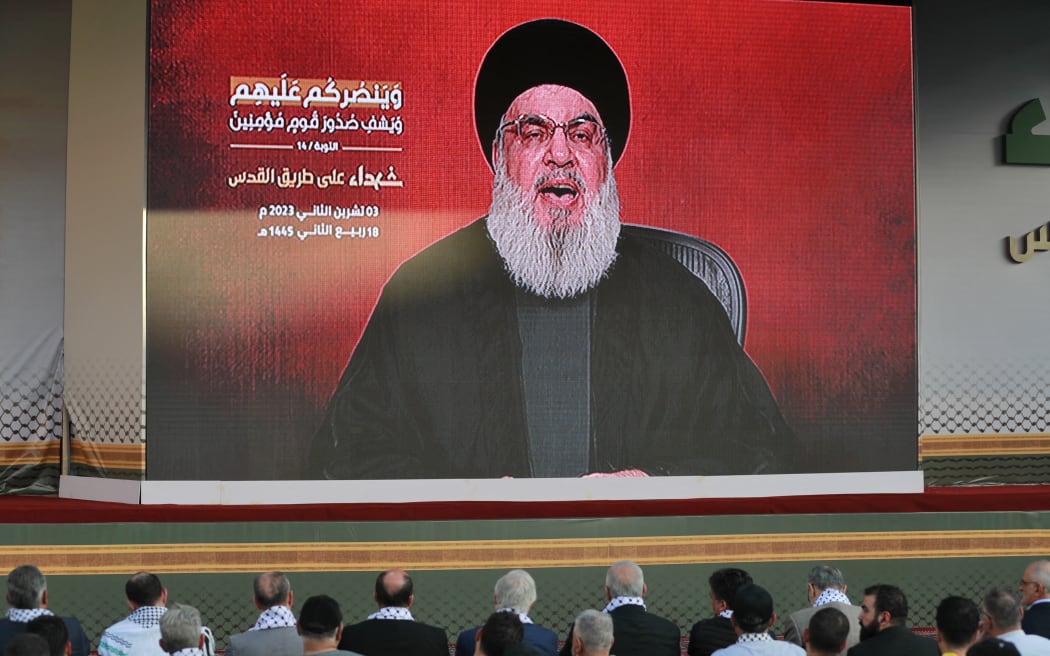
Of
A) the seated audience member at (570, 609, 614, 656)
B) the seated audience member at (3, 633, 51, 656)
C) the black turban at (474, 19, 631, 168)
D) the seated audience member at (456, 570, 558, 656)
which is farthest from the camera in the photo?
the black turban at (474, 19, 631, 168)

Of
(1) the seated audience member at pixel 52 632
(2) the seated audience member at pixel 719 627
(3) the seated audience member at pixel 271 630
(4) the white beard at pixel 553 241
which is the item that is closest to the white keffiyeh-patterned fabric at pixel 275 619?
(3) the seated audience member at pixel 271 630

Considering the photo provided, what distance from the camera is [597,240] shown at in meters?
6.70

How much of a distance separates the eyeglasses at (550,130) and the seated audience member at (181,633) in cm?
390

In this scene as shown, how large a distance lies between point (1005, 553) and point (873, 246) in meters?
1.66

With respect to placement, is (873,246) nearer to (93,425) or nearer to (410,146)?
(410,146)

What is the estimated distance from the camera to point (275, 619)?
371 cm

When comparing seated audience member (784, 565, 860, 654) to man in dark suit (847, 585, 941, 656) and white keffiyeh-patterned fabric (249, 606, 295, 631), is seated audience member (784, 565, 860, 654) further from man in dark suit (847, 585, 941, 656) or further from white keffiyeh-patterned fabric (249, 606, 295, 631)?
white keffiyeh-patterned fabric (249, 606, 295, 631)

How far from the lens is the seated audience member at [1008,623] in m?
3.40

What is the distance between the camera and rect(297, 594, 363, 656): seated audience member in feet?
10.6

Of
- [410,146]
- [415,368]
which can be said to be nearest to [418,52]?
[410,146]

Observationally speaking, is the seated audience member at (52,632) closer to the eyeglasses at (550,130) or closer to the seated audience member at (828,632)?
the seated audience member at (828,632)

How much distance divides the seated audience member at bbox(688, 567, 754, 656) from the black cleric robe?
248cm

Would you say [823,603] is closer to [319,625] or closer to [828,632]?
[828,632]

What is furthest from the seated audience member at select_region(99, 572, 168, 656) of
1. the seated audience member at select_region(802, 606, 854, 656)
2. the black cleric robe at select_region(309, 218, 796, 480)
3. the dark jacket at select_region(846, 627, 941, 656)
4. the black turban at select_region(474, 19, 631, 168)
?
the black turban at select_region(474, 19, 631, 168)
